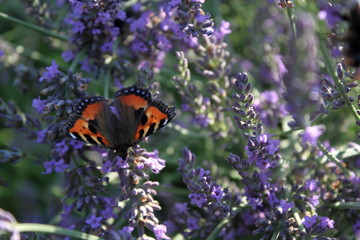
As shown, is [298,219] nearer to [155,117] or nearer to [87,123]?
[155,117]

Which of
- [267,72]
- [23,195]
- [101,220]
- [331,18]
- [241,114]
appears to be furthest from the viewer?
[23,195]

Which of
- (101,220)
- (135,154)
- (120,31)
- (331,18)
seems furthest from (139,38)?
(331,18)

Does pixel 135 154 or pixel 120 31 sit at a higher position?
pixel 120 31

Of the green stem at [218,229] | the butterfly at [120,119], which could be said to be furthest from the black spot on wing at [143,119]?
the green stem at [218,229]

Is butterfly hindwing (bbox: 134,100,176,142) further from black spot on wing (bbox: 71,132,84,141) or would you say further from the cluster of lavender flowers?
black spot on wing (bbox: 71,132,84,141)

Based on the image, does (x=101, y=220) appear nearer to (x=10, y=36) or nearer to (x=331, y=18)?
(x=331, y=18)

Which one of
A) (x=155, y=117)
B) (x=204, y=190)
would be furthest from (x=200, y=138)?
(x=204, y=190)

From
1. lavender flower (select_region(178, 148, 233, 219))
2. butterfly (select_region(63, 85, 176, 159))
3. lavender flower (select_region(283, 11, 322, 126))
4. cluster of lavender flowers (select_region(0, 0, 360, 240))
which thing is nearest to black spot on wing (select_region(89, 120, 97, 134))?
butterfly (select_region(63, 85, 176, 159))
